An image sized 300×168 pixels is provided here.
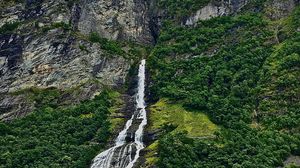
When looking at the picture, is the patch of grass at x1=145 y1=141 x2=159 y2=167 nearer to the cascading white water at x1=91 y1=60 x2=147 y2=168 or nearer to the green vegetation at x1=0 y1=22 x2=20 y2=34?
the cascading white water at x1=91 y1=60 x2=147 y2=168

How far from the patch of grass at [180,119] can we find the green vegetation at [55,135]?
8813 mm

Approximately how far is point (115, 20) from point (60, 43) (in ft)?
58.1

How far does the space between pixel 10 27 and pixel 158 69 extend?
35.8 m

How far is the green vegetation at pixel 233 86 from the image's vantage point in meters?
75.2

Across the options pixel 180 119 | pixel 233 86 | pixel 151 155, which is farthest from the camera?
pixel 233 86

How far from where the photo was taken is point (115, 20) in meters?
126

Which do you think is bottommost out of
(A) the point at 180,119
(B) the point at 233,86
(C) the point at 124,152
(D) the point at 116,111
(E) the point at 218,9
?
(C) the point at 124,152

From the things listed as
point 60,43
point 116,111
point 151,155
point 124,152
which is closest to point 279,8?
point 116,111

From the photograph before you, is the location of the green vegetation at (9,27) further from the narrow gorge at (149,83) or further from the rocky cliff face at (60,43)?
the narrow gorge at (149,83)

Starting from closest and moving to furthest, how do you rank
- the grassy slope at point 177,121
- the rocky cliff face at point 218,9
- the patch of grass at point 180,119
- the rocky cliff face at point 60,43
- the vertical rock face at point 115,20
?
the grassy slope at point 177,121
the patch of grass at point 180,119
the rocky cliff face at point 60,43
the vertical rock face at point 115,20
the rocky cliff face at point 218,9

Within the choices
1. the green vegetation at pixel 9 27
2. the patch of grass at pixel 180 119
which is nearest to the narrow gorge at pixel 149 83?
the patch of grass at pixel 180 119

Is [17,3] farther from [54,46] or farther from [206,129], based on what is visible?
[206,129]

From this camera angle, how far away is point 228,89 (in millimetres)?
96500

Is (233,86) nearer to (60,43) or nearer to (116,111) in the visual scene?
A: (116,111)
